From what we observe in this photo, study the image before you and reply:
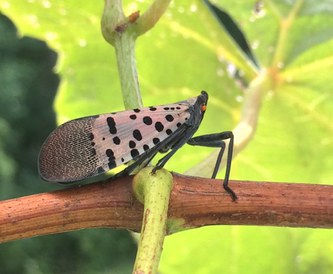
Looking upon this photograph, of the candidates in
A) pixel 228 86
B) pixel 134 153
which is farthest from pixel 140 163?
pixel 228 86

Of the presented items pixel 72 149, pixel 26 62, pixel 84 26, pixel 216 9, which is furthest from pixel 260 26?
pixel 26 62

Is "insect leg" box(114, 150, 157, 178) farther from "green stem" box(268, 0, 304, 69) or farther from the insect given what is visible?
"green stem" box(268, 0, 304, 69)

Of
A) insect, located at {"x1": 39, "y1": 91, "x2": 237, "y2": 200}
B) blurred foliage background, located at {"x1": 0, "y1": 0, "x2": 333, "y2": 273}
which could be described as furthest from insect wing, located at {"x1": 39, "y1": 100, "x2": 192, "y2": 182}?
blurred foliage background, located at {"x1": 0, "y1": 0, "x2": 333, "y2": 273}

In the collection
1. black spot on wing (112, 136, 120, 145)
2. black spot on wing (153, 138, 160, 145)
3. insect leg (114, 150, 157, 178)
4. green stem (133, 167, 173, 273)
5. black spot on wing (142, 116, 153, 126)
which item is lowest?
green stem (133, 167, 173, 273)

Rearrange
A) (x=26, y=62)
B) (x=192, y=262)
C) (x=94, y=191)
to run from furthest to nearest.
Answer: (x=26, y=62) < (x=192, y=262) < (x=94, y=191)

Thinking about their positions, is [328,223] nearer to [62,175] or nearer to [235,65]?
[62,175]

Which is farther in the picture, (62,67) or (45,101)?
(45,101)

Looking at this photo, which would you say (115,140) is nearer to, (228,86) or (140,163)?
(140,163)
